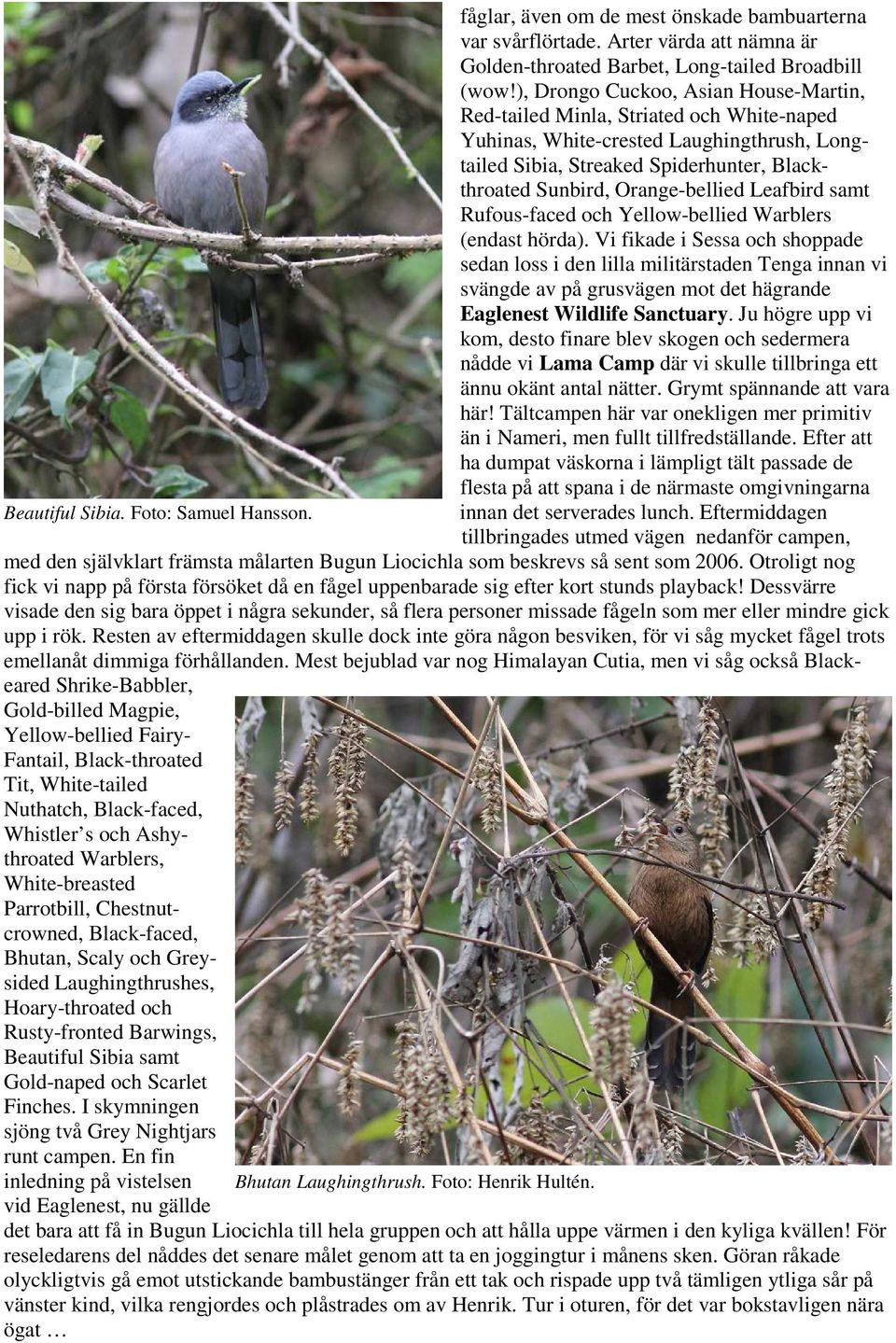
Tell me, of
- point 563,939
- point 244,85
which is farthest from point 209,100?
point 563,939

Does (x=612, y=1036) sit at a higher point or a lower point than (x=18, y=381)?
lower

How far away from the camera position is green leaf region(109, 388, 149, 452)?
2695 mm

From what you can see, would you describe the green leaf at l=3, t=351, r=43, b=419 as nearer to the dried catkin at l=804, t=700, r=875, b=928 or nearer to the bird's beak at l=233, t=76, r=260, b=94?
the bird's beak at l=233, t=76, r=260, b=94

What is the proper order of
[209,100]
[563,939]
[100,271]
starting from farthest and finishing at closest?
[209,100]
[563,939]
[100,271]

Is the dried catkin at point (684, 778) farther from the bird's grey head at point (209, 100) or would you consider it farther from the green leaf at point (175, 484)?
the bird's grey head at point (209, 100)

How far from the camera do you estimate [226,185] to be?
2.90 metres

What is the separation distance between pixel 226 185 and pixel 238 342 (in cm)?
36

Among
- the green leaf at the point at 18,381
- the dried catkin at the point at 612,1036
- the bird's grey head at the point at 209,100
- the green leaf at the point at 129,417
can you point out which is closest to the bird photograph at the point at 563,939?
the dried catkin at the point at 612,1036

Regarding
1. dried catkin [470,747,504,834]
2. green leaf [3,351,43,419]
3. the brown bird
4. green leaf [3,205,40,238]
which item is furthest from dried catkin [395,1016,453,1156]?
green leaf [3,205,40,238]

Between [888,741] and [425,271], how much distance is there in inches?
74.1

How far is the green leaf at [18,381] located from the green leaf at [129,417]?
0.18 metres

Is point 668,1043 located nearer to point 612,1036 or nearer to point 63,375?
point 612,1036

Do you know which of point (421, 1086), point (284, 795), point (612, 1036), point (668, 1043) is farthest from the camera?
point (668, 1043)

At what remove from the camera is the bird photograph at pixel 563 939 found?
1967 millimetres
